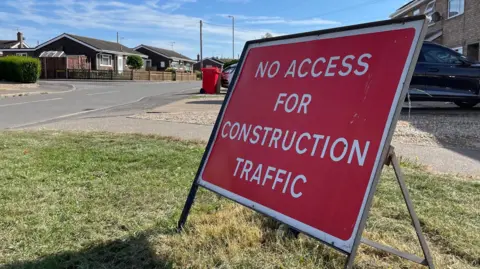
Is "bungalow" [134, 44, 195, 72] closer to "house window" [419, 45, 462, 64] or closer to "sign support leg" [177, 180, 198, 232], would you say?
"house window" [419, 45, 462, 64]

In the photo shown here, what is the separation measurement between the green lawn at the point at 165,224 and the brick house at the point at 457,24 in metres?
17.7

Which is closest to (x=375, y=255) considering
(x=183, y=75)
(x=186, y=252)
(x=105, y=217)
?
(x=186, y=252)

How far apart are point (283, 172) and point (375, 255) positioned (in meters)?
0.88

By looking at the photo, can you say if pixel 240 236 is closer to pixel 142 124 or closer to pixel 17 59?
pixel 142 124

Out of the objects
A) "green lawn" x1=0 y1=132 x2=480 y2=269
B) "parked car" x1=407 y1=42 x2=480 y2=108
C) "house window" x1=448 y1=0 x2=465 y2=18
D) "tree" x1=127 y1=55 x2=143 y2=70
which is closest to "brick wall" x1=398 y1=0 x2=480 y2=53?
"house window" x1=448 y1=0 x2=465 y2=18

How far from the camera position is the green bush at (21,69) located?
29969 mm

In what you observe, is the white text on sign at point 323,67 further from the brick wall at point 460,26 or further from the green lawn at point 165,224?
the brick wall at point 460,26

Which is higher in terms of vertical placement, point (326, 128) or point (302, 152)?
point (326, 128)

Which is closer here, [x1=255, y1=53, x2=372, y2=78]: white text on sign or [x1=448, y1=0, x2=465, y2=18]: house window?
[x1=255, y1=53, x2=372, y2=78]: white text on sign

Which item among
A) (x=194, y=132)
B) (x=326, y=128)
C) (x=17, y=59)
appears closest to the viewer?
(x=326, y=128)

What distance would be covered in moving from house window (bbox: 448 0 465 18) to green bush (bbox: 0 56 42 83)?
1069 inches

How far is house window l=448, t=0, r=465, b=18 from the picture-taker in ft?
70.2

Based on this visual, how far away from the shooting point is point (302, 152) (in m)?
2.47

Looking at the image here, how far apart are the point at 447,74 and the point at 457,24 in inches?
524
